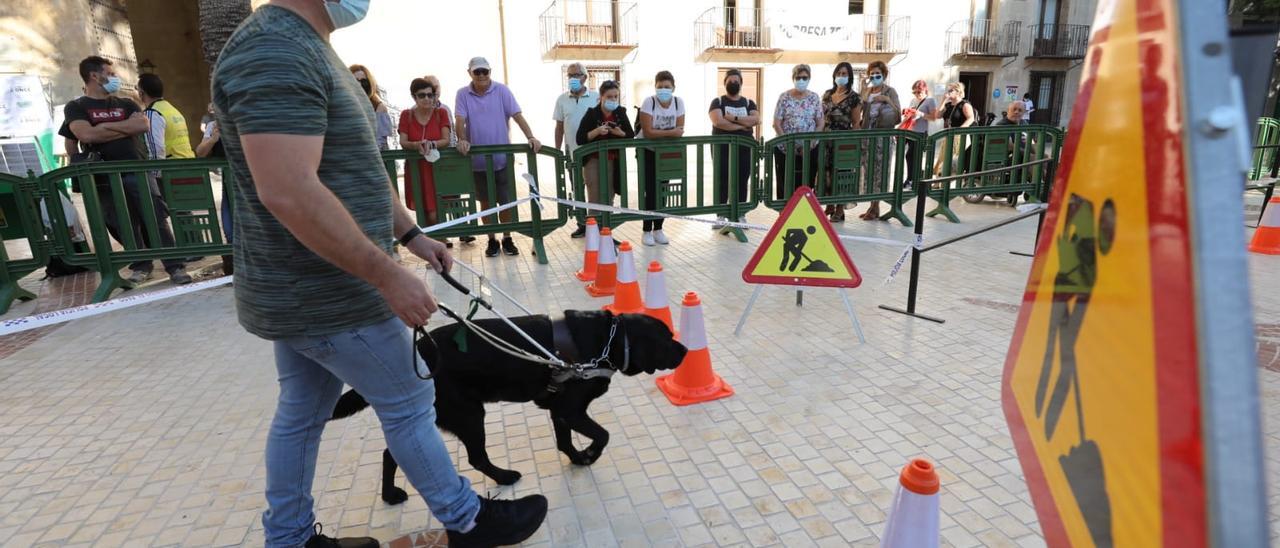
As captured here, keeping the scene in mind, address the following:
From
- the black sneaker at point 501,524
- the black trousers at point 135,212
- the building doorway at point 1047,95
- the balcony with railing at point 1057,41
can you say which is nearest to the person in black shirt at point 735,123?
the black trousers at point 135,212

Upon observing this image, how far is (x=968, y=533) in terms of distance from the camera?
7.41 feet

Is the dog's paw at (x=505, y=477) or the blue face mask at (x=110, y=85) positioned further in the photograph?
the blue face mask at (x=110, y=85)

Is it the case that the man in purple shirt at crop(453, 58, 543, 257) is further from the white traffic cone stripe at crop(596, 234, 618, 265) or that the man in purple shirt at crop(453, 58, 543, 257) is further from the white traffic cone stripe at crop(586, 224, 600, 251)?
the white traffic cone stripe at crop(596, 234, 618, 265)

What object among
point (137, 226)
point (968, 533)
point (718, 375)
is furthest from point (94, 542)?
point (137, 226)

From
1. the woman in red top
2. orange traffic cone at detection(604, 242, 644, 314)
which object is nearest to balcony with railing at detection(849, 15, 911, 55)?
the woman in red top

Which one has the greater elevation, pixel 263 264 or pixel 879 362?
pixel 263 264

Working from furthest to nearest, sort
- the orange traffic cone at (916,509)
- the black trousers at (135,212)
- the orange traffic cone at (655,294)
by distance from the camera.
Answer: the black trousers at (135,212), the orange traffic cone at (655,294), the orange traffic cone at (916,509)

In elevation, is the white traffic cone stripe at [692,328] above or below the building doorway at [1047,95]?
below

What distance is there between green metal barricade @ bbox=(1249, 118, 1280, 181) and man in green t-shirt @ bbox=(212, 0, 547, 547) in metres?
14.4

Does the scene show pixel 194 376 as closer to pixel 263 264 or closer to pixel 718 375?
pixel 263 264

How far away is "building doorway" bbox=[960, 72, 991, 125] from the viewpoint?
25.7 m

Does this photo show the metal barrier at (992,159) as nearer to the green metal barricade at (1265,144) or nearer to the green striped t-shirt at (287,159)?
the green metal barricade at (1265,144)

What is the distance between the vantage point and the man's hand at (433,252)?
222 cm

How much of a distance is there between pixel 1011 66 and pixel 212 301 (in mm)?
28643
